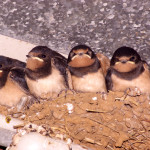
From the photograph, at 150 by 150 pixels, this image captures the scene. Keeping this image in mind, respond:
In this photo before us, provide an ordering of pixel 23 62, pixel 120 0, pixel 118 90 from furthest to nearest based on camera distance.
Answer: pixel 23 62 → pixel 118 90 → pixel 120 0

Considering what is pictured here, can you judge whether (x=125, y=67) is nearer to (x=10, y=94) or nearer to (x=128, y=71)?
(x=128, y=71)

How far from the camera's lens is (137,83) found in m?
3.90

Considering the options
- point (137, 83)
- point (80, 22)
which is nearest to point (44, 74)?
point (80, 22)

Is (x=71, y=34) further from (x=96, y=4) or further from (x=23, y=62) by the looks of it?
(x=23, y=62)

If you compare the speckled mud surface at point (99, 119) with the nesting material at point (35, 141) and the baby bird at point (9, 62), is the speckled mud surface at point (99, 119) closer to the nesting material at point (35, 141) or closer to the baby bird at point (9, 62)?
the nesting material at point (35, 141)

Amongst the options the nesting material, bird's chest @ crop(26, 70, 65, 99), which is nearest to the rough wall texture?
bird's chest @ crop(26, 70, 65, 99)

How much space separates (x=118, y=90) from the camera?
4.01 meters

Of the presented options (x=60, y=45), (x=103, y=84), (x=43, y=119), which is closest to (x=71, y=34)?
(x=60, y=45)

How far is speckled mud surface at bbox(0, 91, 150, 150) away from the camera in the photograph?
3482 millimetres

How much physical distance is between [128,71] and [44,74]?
88 cm

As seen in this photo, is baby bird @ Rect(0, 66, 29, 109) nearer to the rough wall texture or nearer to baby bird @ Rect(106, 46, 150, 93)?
the rough wall texture

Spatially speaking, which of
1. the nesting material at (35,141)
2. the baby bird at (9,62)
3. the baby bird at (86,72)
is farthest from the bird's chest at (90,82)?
the nesting material at (35,141)

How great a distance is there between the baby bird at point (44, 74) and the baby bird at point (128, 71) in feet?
1.84

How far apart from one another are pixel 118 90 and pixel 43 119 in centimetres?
89
